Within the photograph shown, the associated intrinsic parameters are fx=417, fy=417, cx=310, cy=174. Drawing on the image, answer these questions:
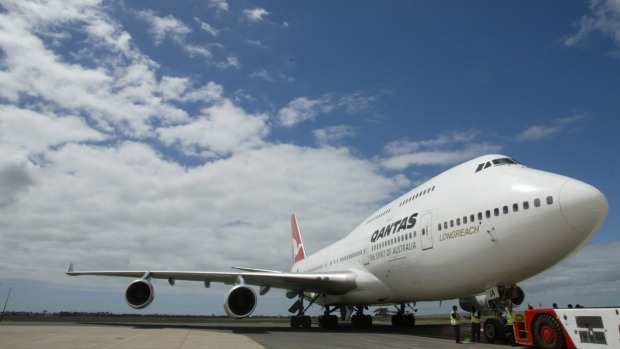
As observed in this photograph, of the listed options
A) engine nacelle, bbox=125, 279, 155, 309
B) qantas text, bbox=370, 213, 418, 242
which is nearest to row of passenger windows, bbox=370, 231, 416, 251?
qantas text, bbox=370, 213, 418, 242

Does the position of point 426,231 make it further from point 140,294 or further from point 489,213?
point 140,294

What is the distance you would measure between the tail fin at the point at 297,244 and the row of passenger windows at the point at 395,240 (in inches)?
812

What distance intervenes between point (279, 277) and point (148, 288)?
6762mm

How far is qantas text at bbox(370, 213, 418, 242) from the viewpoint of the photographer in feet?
52.0

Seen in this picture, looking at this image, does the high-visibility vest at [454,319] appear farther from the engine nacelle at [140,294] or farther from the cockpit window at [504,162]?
the engine nacelle at [140,294]

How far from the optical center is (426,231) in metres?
14.6

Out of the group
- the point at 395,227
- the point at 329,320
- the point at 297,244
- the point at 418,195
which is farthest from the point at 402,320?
the point at 297,244

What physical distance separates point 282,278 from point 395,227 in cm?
649

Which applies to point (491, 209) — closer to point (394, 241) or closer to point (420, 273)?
point (420, 273)

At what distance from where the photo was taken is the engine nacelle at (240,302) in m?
18.2

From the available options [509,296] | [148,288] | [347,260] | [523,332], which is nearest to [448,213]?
[509,296]

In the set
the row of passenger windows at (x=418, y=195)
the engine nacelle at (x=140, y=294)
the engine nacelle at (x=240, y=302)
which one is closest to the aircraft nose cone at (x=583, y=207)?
the row of passenger windows at (x=418, y=195)

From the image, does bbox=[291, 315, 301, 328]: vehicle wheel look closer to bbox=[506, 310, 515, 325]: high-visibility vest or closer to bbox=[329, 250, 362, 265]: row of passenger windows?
bbox=[329, 250, 362, 265]: row of passenger windows

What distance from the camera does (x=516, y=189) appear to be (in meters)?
11.8
